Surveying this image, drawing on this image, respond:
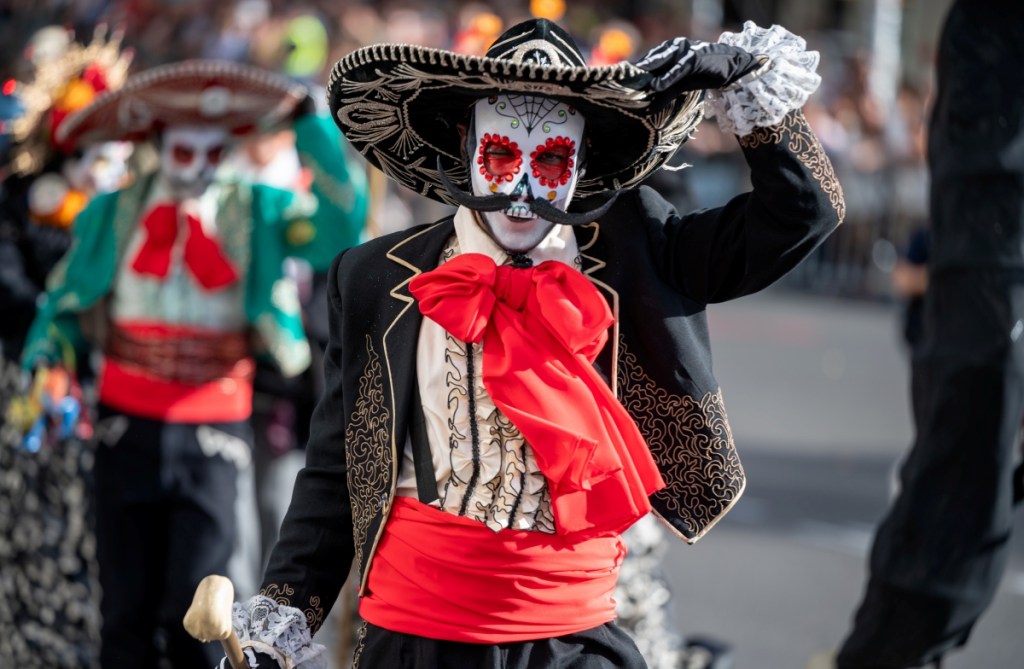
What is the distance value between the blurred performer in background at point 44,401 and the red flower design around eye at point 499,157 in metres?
2.91

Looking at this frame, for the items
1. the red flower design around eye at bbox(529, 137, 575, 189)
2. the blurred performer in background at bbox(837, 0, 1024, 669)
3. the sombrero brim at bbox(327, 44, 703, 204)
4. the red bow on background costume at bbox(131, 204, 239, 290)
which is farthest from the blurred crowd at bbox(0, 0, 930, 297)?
the red flower design around eye at bbox(529, 137, 575, 189)

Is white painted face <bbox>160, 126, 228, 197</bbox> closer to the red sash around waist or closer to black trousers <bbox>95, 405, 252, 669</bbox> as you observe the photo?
black trousers <bbox>95, 405, 252, 669</bbox>

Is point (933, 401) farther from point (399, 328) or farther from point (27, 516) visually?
point (27, 516)

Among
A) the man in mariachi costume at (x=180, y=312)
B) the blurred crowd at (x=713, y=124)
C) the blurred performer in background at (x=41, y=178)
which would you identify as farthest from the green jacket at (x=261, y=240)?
the blurred crowd at (x=713, y=124)

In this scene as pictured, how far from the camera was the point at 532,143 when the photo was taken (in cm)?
308

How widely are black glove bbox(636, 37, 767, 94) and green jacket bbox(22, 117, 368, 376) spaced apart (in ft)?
8.44

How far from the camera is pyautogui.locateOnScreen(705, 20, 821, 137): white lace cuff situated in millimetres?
2885

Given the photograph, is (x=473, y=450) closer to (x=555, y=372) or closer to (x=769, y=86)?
(x=555, y=372)

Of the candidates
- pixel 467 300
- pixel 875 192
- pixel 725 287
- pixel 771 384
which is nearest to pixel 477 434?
pixel 467 300

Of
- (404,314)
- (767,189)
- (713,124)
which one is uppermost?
(713,124)

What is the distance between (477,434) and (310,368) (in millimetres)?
3154

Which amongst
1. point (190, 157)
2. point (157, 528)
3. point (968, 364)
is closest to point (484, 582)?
point (968, 364)

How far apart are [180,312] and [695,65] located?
2773 mm

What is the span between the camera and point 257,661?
3119 millimetres
